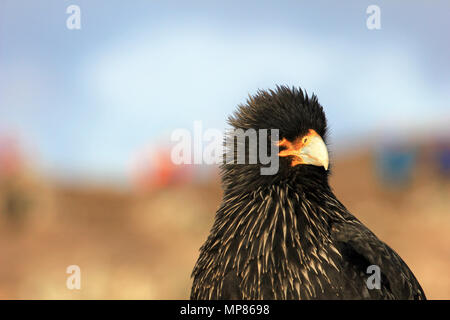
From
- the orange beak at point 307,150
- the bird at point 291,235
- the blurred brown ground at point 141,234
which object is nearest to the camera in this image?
the bird at point 291,235

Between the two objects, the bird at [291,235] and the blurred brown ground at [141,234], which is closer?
the bird at [291,235]

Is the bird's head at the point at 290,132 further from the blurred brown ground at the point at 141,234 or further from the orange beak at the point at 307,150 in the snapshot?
the blurred brown ground at the point at 141,234

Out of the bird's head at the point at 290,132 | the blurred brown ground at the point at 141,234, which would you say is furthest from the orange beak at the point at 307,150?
the blurred brown ground at the point at 141,234

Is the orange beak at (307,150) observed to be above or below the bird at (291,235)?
above

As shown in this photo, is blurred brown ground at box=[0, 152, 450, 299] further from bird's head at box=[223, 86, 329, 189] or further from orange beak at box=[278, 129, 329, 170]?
orange beak at box=[278, 129, 329, 170]

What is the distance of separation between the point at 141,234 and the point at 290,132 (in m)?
15.5

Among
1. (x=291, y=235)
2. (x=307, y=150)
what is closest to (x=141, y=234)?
(x=291, y=235)

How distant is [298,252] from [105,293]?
10242 millimetres

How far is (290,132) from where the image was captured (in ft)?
12.7

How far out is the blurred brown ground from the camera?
44.6ft

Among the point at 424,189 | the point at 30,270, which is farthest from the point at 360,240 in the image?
the point at 424,189

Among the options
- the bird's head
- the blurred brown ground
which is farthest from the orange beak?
the blurred brown ground

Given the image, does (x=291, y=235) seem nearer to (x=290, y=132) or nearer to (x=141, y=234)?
(x=290, y=132)

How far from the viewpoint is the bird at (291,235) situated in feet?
11.9
